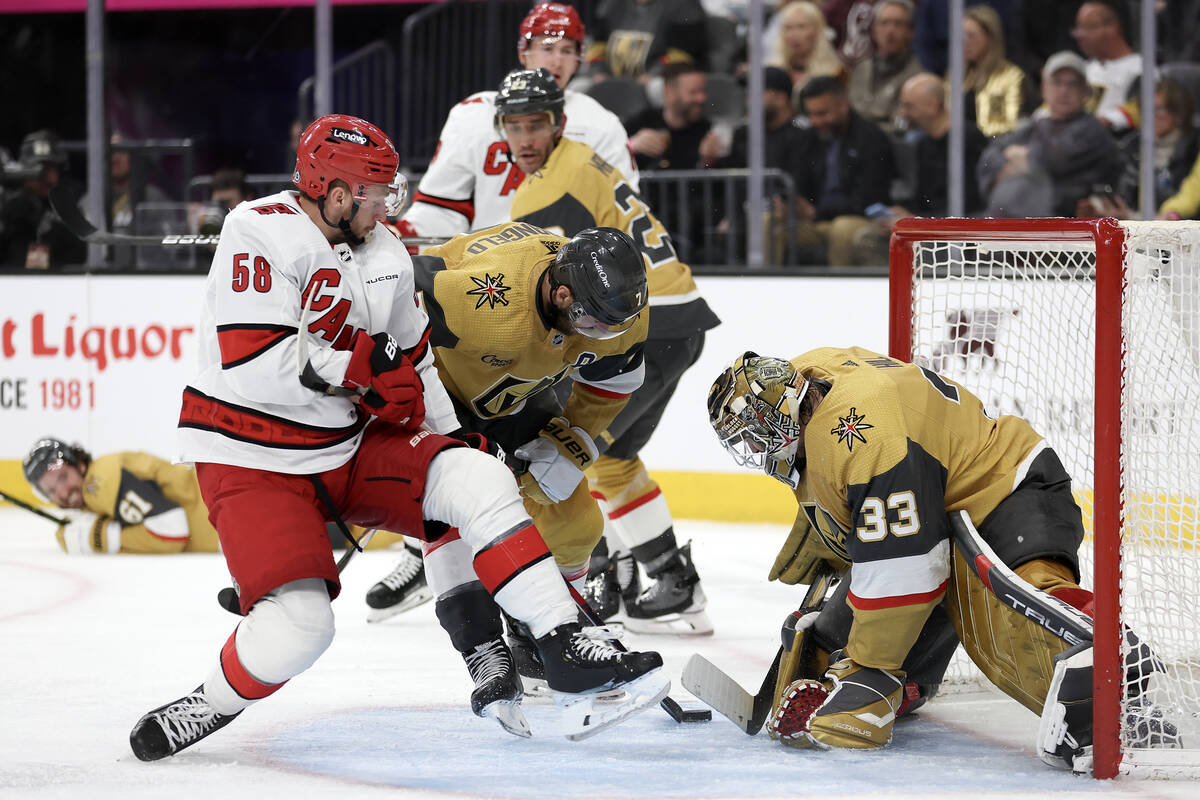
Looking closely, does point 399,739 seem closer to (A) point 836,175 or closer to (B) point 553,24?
(B) point 553,24

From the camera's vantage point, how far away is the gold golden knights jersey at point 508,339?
9.37ft

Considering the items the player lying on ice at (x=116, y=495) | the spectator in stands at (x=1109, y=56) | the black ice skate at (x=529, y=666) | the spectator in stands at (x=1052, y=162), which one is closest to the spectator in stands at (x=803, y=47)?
the spectator in stands at (x=1052, y=162)

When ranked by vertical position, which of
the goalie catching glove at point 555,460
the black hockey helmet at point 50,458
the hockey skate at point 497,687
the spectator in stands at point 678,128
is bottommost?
the hockey skate at point 497,687

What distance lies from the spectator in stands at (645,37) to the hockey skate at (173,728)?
4.24 metres

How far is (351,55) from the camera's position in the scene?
6797mm

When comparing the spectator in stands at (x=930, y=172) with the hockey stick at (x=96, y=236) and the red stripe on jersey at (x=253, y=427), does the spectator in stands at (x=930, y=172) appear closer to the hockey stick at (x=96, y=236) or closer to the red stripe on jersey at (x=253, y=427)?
the hockey stick at (x=96, y=236)

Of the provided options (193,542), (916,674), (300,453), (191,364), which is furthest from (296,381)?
(191,364)

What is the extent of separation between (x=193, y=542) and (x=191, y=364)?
0.99 m

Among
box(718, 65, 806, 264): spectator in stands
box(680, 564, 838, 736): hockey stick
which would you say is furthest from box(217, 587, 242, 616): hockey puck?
box(718, 65, 806, 264): spectator in stands

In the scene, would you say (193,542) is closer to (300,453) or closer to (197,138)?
(300,453)

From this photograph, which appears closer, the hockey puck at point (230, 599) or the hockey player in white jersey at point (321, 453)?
the hockey player in white jersey at point (321, 453)

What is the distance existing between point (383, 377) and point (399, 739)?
0.75 m

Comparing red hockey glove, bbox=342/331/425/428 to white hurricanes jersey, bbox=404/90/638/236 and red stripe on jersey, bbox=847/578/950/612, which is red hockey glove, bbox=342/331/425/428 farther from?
white hurricanes jersey, bbox=404/90/638/236

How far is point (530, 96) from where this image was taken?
3.69 metres
